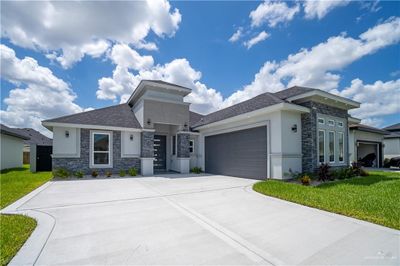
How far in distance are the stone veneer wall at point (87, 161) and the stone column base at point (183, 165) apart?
2889 millimetres

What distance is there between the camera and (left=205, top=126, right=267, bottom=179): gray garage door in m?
10.4

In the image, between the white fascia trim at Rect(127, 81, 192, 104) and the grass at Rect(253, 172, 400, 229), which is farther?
the white fascia trim at Rect(127, 81, 192, 104)

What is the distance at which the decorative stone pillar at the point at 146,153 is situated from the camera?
42.4ft

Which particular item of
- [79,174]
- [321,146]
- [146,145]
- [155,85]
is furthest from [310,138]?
[79,174]

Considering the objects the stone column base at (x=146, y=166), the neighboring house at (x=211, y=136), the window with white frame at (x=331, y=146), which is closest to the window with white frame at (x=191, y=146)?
the neighboring house at (x=211, y=136)

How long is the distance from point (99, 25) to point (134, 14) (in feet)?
5.30

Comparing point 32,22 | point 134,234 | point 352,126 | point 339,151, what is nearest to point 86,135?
point 32,22

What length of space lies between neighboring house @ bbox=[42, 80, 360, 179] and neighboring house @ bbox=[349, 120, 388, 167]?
6.36 m

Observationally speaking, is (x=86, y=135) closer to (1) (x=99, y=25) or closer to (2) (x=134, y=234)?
(1) (x=99, y=25)

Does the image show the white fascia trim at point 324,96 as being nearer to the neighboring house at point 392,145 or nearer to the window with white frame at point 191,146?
the window with white frame at point 191,146

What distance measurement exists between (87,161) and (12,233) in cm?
928

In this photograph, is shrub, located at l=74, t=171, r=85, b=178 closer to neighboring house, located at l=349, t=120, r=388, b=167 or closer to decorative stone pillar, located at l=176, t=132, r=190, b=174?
decorative stone pillar, located at l=176, t=132, r=190, b=174

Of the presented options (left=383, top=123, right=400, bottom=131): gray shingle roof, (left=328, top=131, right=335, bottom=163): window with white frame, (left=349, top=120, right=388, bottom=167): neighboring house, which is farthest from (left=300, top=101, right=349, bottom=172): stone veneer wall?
(left=383, top=123, right=400, bottom=131): gray shingle roof

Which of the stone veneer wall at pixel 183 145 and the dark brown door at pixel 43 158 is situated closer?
the stone veneer wall at pixel 183 145
